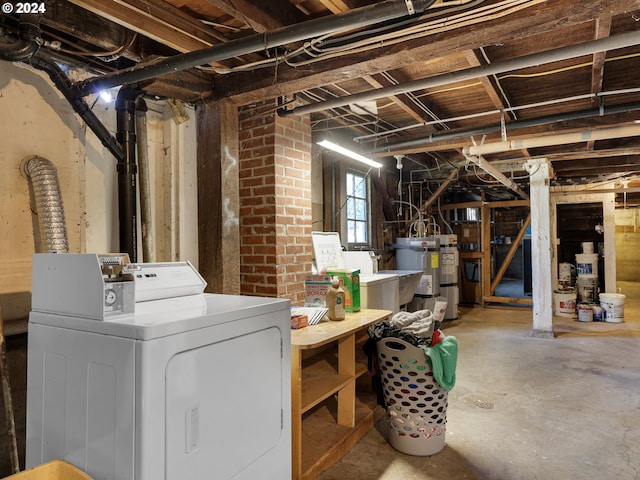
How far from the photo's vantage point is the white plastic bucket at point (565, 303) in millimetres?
6766

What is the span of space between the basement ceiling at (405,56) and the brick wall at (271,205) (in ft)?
0.75

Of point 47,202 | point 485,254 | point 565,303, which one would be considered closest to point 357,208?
point 485,254

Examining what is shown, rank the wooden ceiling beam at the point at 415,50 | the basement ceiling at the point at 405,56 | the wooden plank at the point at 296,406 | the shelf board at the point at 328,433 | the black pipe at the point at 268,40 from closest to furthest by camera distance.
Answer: the black pipe at the point at 268,40 < the wooden ceiling beam at the point at 415,50 < the basement ceiling at the point at 405,56 < the wooden plank at the point at 296,406 < the shelf board at the point at 328,433

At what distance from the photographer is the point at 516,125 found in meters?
3.61

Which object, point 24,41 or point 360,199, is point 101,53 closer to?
point 24,41

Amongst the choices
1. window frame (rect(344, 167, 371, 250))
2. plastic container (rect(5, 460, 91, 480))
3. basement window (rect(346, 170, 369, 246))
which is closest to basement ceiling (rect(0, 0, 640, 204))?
window frame (rect(344, 167, 371, 250))

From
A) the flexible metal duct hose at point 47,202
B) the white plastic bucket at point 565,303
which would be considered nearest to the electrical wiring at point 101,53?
the flexible metal duct hose at point 47,202

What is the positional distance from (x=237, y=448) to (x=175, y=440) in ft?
1.03

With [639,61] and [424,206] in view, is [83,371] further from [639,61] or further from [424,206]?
[424,206]

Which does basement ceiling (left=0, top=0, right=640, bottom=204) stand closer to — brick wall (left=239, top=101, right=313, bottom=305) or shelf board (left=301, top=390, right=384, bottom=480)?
brick wall (left=239, top=101, right=313, bottom=305)

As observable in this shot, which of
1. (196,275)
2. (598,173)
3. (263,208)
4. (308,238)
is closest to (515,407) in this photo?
(308,238)

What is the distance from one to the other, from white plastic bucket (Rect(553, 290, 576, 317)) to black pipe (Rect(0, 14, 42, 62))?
7.52 meters

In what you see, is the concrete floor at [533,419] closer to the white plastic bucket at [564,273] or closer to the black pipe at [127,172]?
the black pipe at [127,172]

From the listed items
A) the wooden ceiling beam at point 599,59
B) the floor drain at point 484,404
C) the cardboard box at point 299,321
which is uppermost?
the wooden ceiling beam at point 599,59
